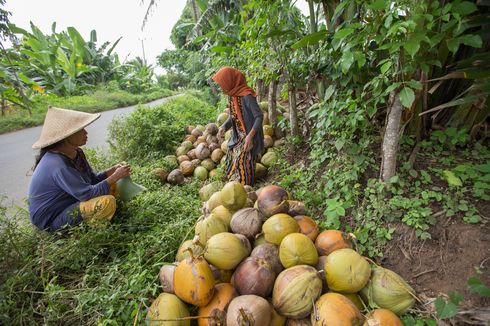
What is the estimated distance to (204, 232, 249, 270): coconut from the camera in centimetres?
173

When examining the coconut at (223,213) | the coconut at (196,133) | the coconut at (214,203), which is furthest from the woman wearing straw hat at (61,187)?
the coconut at (196,133)

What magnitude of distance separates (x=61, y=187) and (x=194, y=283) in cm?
162

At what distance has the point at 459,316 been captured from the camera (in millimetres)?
1383

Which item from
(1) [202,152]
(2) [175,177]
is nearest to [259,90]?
(1) [202,152]

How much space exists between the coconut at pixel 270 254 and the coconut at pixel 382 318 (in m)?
0.55

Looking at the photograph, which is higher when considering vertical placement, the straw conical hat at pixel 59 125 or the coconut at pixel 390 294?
the straw conical hat at pixel 59 125

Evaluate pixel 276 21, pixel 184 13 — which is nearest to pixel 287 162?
pixel 276 21

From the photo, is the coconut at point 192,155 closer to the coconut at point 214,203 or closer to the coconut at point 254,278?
the coconut at point 214,203

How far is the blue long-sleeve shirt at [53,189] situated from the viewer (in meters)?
2.35

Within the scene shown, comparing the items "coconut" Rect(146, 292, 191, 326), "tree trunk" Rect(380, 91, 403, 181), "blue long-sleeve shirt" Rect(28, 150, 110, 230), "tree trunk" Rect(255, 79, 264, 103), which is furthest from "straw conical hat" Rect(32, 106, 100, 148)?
"tree trunk" Rect(255, 79, 264, 103)

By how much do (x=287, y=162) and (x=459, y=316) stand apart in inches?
89.2

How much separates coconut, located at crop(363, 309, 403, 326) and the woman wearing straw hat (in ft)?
6.76

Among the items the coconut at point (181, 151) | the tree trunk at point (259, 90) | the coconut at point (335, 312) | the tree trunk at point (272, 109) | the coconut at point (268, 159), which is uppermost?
the tree trunk at point (259, 90)

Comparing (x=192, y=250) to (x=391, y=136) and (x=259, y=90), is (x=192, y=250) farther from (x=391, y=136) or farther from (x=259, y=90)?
(x=259, y=90)
